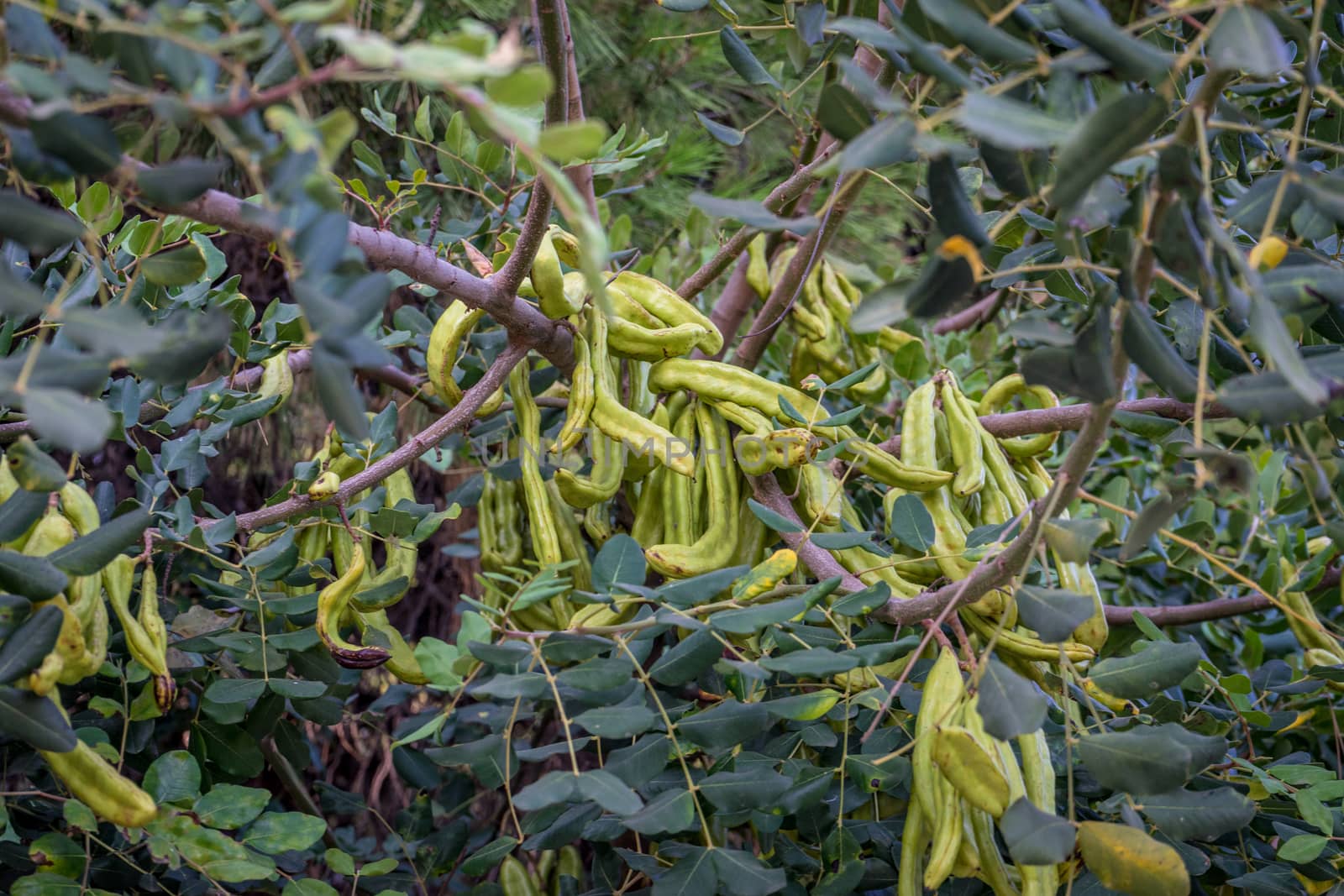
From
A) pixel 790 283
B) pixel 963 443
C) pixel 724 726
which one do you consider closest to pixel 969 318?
pixel 790 283

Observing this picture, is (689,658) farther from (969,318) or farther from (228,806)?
(969,318)

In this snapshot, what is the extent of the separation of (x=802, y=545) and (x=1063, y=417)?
29cm

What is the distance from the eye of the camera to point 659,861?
0.85 m

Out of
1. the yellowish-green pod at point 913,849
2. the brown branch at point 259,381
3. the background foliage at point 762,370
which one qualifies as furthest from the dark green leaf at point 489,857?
the brown branch at point 259,381

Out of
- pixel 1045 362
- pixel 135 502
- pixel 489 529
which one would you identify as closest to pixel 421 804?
pixel 489 529

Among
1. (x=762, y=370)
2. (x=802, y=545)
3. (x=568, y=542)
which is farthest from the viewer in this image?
(x=762, y=370)

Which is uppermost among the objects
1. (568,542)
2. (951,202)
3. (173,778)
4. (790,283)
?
(951,202)

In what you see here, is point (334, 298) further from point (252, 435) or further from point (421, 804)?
point (252, 435)

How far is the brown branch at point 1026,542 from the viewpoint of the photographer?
56 centimetres

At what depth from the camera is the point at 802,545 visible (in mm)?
873

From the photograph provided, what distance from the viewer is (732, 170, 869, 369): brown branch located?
3.33 ft

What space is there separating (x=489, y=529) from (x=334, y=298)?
605 mm

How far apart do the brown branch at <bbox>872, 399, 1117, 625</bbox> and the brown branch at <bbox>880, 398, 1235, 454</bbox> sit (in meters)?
0.27

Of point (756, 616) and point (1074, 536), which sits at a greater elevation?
point (1074, 536)
